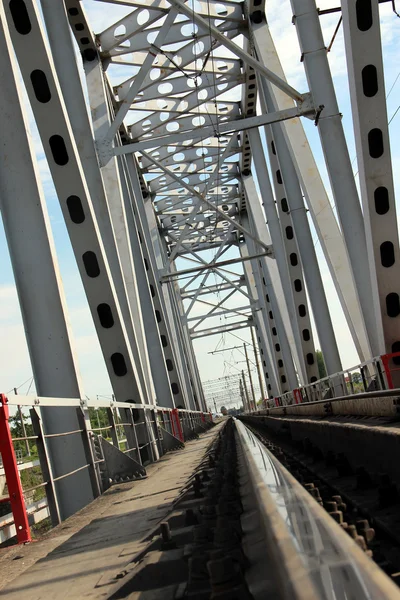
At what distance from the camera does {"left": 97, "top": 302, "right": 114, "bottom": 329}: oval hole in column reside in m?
8.98

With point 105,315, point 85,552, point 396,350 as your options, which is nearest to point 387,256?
point 396,350

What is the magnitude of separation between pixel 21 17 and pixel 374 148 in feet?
12.9

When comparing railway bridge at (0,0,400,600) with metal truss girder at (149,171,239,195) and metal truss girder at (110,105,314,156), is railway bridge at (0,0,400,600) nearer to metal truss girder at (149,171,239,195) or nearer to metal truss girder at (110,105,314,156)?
metal truss girder at (110,105,314,156)

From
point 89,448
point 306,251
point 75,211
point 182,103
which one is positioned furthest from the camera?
point 182,103

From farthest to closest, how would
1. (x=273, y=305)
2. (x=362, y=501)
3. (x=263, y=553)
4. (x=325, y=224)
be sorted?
(x=273, y=305) < (x=325, y=224) < (x=362, y=501) < (x=263, y=553)

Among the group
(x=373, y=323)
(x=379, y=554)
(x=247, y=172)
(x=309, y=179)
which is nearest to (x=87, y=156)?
(x=309, y=179)

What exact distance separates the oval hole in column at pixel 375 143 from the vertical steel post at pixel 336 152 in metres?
2.15

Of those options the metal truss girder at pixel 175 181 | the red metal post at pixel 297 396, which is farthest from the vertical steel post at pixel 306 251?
the metal truss girder at pixel 175 181

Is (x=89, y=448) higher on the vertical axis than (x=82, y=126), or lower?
lower

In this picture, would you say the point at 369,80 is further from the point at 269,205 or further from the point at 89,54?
the point at 269,205

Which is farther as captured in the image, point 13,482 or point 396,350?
point 396,350

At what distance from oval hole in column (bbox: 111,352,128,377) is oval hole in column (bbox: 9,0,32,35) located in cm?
384

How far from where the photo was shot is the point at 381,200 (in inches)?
329

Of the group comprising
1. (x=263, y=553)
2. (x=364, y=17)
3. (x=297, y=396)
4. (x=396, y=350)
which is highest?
(x=364, y=17)
